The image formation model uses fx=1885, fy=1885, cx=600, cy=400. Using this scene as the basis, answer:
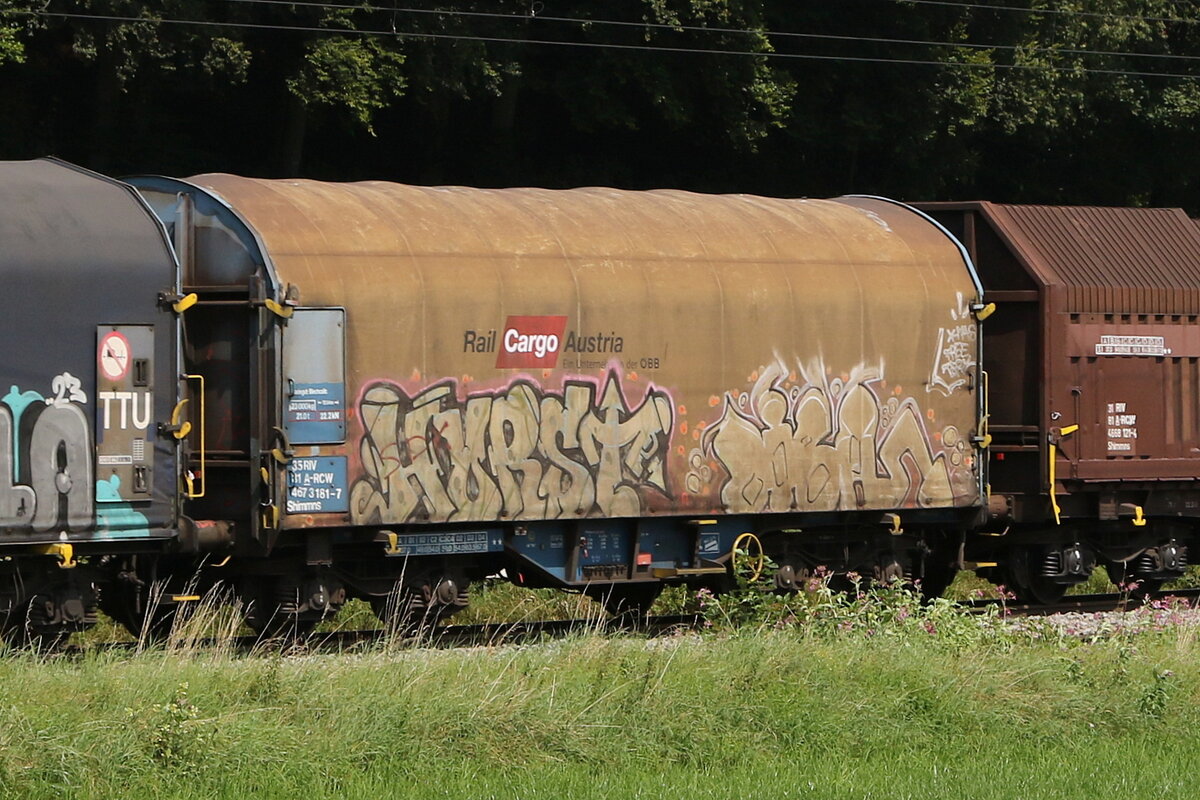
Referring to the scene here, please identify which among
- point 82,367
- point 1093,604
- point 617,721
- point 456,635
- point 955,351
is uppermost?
point 955,351

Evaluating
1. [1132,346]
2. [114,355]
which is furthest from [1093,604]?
[114,355]

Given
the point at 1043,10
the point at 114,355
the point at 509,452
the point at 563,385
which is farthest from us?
the point at 1043,10

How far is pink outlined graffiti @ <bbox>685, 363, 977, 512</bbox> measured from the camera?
1517 centimetres

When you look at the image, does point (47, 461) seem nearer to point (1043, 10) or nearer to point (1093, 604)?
point (1093, 604)

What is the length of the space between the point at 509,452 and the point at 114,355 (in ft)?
9.97

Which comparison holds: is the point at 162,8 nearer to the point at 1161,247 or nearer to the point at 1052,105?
the point at 1161,247

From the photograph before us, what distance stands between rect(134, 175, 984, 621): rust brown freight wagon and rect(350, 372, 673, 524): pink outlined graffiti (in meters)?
0.02

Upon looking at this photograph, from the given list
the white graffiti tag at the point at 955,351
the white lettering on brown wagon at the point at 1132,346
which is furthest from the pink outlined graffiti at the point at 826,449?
the white lettering on brown wagon at the point at 1132,346

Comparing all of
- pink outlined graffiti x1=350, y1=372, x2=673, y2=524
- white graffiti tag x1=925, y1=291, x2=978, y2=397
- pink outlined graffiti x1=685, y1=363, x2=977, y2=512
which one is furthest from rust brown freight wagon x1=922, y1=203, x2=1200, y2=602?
pink outlined graffiti x1=350, y1=372, x2=673, y2=524

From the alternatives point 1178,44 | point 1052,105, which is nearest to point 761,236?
point 1052,105

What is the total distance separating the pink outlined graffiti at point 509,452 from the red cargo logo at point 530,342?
8.1 inches

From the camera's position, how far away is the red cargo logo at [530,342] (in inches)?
556

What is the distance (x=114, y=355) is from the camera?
41.8 feet

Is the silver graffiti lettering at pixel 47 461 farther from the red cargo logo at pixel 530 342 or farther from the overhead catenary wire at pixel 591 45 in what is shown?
the overhead catenary wire at pixel 591 45
